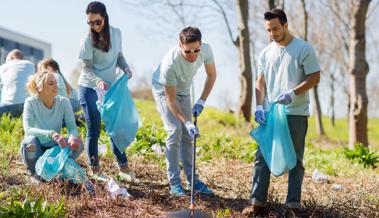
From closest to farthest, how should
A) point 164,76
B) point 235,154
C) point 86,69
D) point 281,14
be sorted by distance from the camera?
point 281,14 < point 164,76 < point 86,69 < point 235,154

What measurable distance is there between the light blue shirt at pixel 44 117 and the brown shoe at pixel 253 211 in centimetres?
153

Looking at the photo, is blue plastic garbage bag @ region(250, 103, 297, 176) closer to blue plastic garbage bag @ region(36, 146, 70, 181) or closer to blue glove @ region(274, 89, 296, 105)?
blue glove @ region(274, 89, 296, 105)

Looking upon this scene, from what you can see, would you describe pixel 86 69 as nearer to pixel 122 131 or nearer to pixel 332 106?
pixel 122 131

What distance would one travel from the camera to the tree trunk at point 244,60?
39.5 ft

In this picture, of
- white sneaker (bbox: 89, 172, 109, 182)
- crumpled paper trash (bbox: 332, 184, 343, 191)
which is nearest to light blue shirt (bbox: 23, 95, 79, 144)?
white sneaker (bbox: 89, 172, 109, 182)

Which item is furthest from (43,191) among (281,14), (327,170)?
(327,170)

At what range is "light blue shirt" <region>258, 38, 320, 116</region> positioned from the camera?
409 cm

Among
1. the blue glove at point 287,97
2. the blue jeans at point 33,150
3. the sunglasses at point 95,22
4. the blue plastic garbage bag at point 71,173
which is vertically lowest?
the blue plastic garbage bag at point 71,173

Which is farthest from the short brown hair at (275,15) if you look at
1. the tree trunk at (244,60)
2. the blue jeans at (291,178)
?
the tree trunk at (244,60)

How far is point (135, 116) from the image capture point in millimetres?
5105

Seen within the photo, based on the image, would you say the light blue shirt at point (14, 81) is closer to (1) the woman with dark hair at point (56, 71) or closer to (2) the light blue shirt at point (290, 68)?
(1) the woman with dark hair at point (56, 71)

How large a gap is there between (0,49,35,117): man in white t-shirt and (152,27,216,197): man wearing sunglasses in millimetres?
2997

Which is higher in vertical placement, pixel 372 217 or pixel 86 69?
pixel 86 69

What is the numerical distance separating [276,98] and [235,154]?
3112 millimetres
